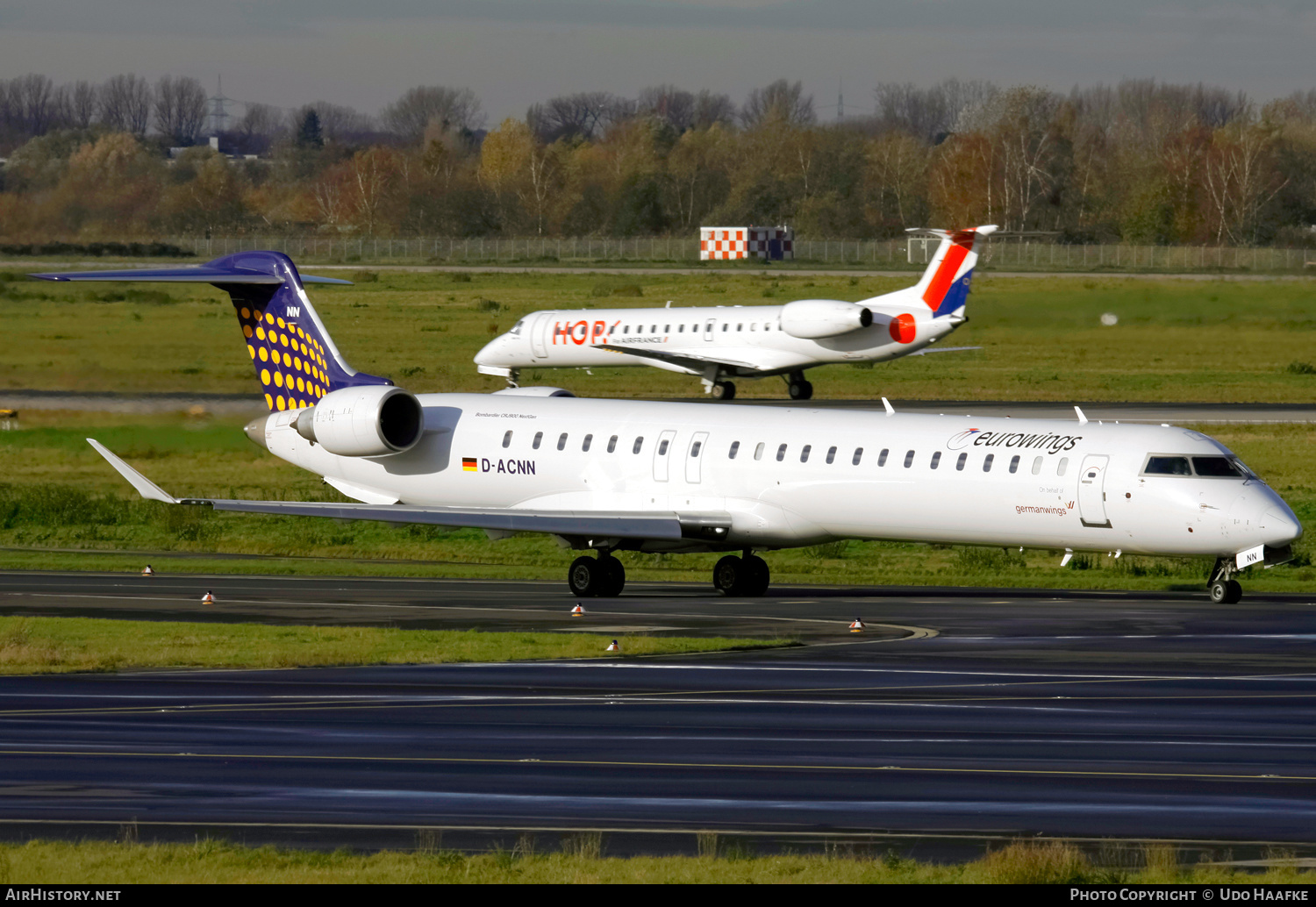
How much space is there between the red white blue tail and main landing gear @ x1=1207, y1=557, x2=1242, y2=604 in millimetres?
31231

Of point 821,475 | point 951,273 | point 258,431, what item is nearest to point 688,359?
point 951,273

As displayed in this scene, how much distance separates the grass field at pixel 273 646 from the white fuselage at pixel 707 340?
38.1 metres

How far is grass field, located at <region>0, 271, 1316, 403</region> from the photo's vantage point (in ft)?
206

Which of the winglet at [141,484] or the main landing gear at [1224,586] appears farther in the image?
the winglet at [141,484]

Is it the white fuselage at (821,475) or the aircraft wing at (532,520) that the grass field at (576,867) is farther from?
the aircraft wing at (532,520)

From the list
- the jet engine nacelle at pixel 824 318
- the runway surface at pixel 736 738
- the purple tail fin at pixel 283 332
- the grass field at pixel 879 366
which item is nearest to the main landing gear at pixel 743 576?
the runway surface at pixel 736 738

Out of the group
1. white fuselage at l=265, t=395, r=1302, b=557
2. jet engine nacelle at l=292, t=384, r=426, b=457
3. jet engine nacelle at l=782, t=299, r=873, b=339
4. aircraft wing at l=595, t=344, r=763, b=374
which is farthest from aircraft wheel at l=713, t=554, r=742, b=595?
aircraft wing at l=595, t=344, r=763, b=374

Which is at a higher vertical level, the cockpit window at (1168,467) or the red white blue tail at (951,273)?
the red white blue tail at (951,273)

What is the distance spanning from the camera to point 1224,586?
30.9 meters

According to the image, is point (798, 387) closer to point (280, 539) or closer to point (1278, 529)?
point (280, 539)

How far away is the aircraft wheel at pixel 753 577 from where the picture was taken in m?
33.7

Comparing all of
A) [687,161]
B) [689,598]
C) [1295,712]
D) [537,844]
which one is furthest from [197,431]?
[687,161]

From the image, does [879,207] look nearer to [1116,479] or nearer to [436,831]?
[1116,479]

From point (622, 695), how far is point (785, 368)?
46.5 m
